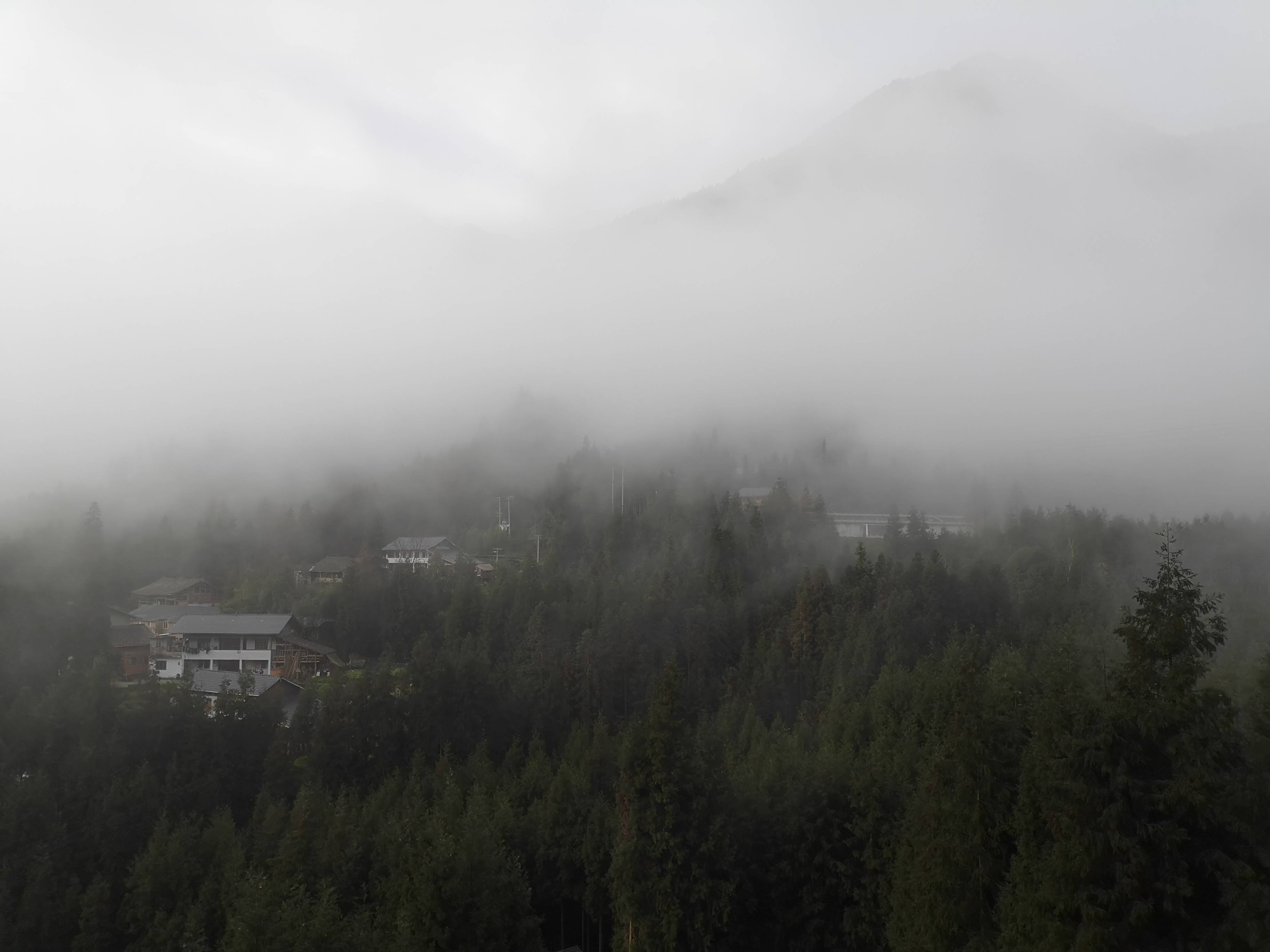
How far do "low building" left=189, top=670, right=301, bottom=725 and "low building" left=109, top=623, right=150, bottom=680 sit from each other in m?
3.28

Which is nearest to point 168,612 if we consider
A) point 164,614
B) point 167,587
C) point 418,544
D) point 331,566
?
A: point 164,614

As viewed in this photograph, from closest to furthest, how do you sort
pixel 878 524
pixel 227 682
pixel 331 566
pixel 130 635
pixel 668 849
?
pixel 668 849
pixel 227 682
pixel 130 635
pixel 331 566
pixel 878 524

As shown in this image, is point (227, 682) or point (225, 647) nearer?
point (227, 682)

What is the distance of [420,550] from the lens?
229 feet

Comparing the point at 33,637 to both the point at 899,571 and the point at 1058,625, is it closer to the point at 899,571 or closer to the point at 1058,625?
the point at 899,571

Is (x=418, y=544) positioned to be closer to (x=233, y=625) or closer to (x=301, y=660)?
(x=301, y=660)

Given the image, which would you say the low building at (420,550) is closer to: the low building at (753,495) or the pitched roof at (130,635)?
the pitched roof at (130,635)

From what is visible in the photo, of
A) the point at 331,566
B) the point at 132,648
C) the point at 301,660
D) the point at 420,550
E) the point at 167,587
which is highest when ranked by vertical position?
the point at 420,550

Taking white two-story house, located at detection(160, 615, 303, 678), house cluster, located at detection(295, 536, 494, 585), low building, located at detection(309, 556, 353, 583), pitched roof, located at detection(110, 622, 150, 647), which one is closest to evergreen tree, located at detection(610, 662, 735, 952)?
white two-story house, located at detection(160, 615, 303, 678)

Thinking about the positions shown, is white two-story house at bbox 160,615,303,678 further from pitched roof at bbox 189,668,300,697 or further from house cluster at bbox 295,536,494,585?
house cluster at bbox 295,536,494,585

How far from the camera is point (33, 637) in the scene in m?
37.8

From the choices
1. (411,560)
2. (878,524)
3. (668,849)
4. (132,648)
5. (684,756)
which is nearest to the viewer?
(668,849)

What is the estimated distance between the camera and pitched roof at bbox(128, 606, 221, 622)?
53.2 meters

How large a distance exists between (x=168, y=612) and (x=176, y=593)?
4.39m
